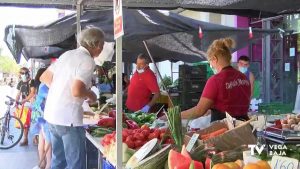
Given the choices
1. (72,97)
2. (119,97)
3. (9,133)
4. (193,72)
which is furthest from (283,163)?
(9,133)

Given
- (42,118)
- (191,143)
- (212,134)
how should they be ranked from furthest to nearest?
1. (42,118)
2. (212,134)
3. (191,143)

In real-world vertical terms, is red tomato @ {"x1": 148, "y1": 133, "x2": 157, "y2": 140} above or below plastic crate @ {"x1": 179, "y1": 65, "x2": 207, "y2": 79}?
below

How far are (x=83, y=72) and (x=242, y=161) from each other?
206cm

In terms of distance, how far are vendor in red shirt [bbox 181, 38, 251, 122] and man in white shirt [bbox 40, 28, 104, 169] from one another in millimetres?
987

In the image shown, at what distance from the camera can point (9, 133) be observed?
10.2 meters

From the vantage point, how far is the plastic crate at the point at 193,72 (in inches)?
420

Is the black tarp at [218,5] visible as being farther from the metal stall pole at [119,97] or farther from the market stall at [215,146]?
the metal stall pole at [119,97]

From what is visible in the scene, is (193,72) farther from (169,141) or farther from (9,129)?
(169,141)

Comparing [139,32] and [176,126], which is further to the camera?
[139,32]

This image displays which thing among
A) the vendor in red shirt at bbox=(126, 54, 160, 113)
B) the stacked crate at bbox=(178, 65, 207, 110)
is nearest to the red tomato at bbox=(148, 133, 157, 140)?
the vendor in red shirt at bbox=(126, 54, 160, 113)

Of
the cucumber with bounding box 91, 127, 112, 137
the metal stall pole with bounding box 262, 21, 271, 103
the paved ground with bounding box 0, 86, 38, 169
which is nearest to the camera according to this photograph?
the cucumber with bounding box 91, 127, 112, 137

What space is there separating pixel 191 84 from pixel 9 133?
444 centimetres

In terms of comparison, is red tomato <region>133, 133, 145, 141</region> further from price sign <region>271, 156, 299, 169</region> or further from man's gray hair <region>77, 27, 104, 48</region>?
price sign <region>271, 156, 299, 169</region>

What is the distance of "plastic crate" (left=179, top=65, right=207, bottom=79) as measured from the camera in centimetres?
1066
